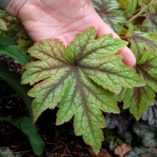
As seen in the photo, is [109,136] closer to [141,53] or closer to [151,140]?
[151,140]

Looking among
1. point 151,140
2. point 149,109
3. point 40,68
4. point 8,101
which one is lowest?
point 151,140

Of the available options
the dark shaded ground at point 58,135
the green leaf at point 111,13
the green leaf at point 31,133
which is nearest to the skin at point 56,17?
the green leaf at point 111,13

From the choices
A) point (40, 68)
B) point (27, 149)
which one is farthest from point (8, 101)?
point (40, 68)

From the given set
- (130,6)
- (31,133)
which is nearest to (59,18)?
(130,6)

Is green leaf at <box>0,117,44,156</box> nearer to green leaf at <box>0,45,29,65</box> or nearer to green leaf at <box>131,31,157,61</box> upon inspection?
green leaf at <box>0,45,29,65</box>

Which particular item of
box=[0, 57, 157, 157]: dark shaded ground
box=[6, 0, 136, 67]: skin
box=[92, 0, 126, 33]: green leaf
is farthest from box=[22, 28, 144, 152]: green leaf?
box=[0, 57, 157, 157]: dark shaded ground

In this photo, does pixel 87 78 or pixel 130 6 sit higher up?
pixel 87 78

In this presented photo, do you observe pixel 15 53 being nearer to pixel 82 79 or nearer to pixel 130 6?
pixel 82 79
